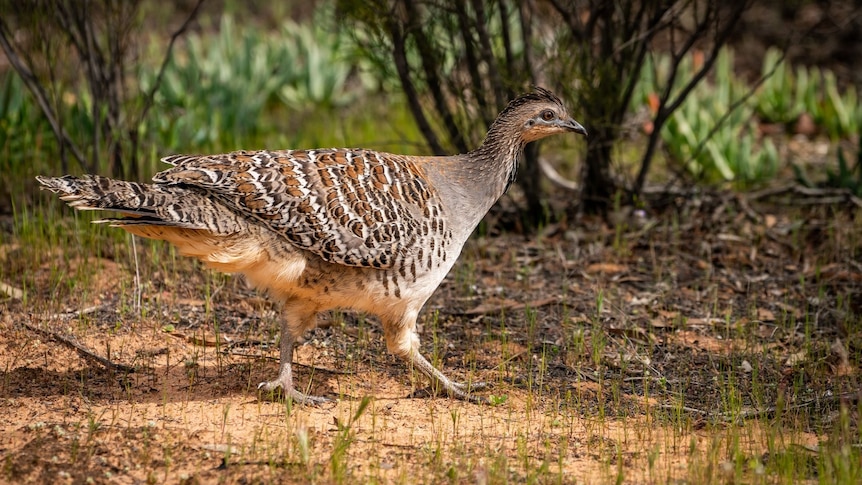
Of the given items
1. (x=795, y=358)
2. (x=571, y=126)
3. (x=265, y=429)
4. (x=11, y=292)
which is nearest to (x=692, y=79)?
(x=571, y=126)

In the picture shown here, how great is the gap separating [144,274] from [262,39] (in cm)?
652

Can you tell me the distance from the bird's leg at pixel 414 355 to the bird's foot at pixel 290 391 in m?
0.52

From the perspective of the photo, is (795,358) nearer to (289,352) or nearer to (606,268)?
(606,268)

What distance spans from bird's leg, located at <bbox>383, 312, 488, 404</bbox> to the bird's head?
1.33 metres

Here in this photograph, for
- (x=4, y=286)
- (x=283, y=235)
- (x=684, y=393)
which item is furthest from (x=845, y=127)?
(x=4, y=286)

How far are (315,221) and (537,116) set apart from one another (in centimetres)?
158

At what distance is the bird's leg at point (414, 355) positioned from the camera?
5.80 metres

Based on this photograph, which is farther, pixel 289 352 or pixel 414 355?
pixel 414 355

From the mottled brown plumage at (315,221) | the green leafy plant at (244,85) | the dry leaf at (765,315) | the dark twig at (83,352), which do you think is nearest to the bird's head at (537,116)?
the mottled brown plumage at (315,221)

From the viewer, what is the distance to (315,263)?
5508 mm

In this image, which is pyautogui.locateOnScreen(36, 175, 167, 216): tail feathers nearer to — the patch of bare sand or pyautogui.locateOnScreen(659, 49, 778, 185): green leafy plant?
the patch of bare sand

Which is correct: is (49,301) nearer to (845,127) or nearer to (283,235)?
(283,235)

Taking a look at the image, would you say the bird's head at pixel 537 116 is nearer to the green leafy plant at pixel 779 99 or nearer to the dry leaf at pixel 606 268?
the dry leaf at pixel 606 268

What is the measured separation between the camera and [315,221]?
5395 mm
